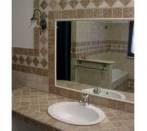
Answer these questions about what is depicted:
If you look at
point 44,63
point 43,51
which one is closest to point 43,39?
point 43,51

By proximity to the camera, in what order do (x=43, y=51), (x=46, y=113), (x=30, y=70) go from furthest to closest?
(x=30, y=70), (x=43, y=51), (x=46, y=113)

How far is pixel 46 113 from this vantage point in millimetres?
1696

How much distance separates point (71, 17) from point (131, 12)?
0.54 meters

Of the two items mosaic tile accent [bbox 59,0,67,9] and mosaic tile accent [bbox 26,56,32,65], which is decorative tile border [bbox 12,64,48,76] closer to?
mosaic tile accent [bbox 26,56,32,65]

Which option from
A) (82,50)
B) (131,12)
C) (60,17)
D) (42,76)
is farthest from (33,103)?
(131,12)

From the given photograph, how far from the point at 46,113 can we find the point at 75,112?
0.27 m

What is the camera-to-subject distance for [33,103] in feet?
6.26

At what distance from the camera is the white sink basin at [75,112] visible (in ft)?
5.63

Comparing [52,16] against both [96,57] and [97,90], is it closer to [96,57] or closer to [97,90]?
[96,57]

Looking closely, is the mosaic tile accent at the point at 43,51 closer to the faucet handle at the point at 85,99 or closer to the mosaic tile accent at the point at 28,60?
the mosaic tile accent at the point at 28,60

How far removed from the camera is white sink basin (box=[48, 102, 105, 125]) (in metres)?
1.71

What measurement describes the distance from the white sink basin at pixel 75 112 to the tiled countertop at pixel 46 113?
0.25 feet
